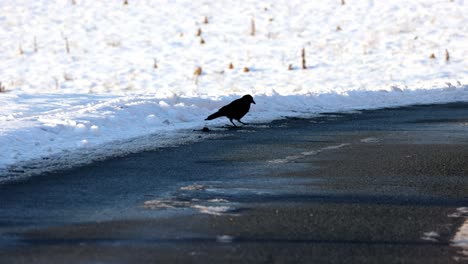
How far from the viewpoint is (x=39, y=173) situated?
380 inches

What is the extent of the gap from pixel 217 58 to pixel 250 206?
78.2 feet

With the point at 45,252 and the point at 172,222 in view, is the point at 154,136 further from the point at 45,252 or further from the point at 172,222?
the point at 45,252

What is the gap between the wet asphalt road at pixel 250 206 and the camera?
20.0 ft

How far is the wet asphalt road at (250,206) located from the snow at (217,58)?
3496mm

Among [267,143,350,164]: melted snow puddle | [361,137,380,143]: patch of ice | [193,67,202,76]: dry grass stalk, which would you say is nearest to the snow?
[193,67,202,76]: dry grass stalk

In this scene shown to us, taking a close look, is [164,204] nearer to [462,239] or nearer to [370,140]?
[462,239]

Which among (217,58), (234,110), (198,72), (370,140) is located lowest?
(370,140)

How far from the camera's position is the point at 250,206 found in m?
7.75

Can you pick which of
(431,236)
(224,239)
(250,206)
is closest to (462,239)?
(431,236)

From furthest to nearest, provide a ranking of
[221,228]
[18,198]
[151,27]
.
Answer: [151,27], [18,198], [221,228]

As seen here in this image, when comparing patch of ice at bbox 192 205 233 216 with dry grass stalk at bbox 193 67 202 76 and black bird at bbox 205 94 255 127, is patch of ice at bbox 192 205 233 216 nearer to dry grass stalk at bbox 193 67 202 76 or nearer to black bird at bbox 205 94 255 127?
black bird at bbox 205 94 255 127

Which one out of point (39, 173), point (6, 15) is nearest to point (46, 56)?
point (6, 15)

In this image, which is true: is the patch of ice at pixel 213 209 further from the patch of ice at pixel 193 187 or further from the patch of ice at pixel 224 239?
the patch of ice at pixel 193 187

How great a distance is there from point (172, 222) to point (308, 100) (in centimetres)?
1359
